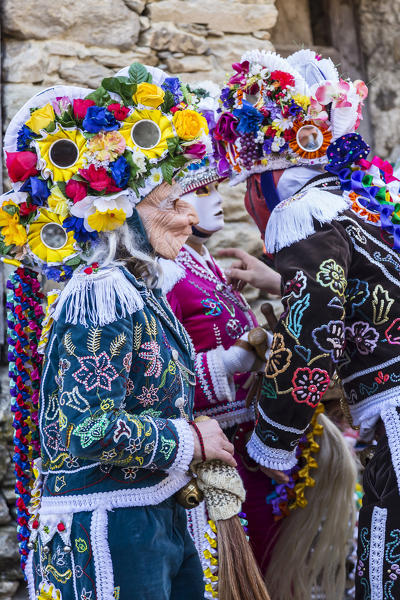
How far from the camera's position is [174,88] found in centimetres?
224

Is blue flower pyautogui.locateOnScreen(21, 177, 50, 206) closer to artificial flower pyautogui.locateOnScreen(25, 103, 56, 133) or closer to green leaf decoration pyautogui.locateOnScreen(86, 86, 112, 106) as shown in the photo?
artificial flower pyautogui.locateOnScreen(25, 103, 56, 133)

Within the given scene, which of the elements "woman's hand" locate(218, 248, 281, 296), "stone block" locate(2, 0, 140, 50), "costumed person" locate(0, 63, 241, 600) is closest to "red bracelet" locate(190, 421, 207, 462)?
"costumed person" locate(0, 63, 241, 600)

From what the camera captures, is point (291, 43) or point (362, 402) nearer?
point (362, 402)

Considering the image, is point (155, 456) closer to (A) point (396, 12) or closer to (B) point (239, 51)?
(B) point (239, 51)

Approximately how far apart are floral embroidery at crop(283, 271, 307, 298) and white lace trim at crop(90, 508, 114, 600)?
864 mm

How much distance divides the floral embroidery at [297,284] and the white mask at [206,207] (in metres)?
0.80

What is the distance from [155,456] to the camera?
1991mm

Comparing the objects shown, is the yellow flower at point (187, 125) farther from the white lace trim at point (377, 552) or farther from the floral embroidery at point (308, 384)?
the white lace trim at point (377, 552)

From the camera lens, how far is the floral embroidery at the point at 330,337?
2363 mm

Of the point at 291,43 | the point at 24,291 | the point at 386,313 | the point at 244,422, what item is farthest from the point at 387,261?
the point at 291,43

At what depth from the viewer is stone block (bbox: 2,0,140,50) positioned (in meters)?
3.51

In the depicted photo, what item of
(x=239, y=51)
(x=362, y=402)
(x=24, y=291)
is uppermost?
(x=239, y=51)

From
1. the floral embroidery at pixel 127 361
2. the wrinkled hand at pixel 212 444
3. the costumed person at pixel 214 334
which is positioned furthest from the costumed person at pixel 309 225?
the floral embroidery at pixel 127 361

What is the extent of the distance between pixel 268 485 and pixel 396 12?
2961 mm
